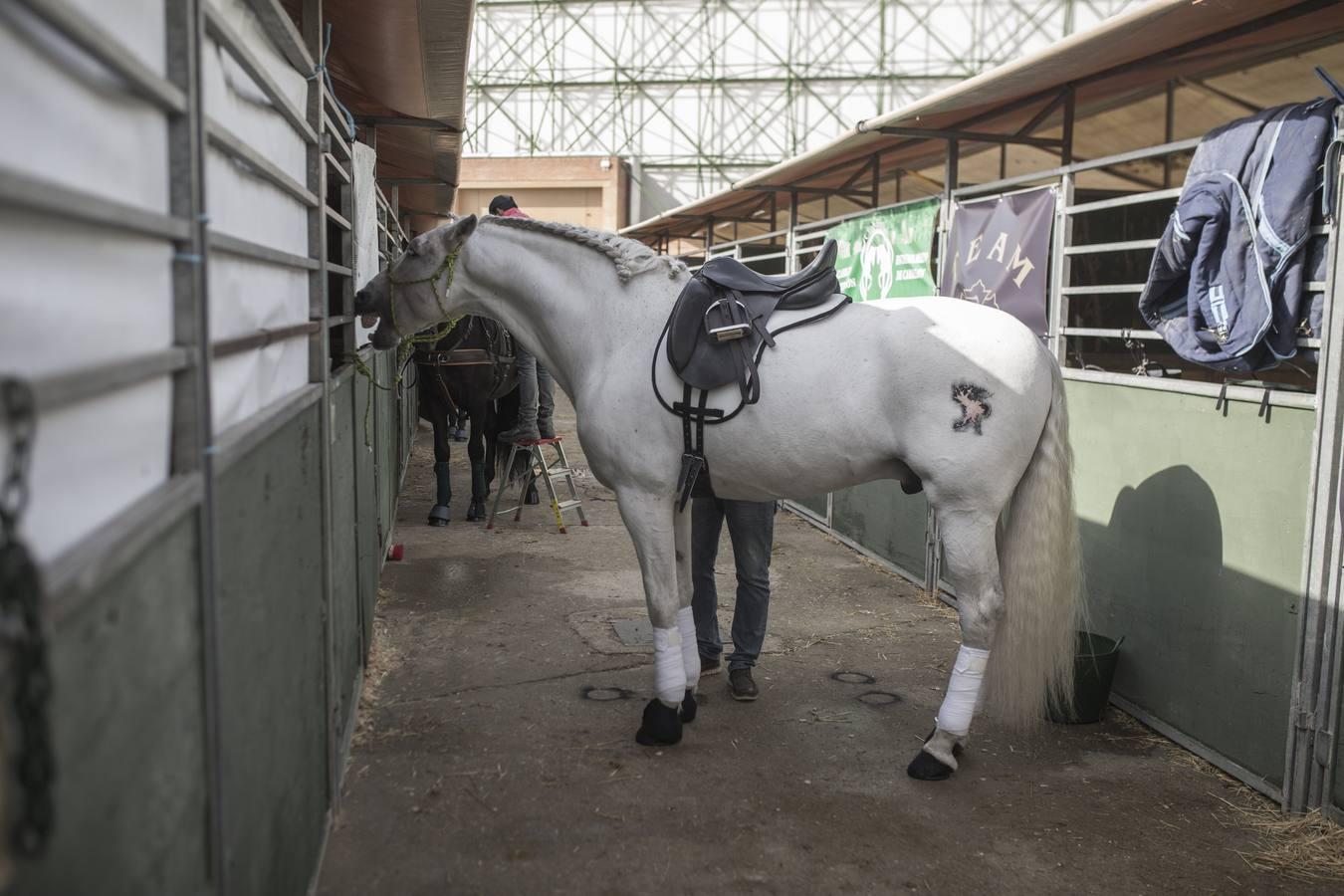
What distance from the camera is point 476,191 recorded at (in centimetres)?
2731

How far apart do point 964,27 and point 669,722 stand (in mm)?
25174

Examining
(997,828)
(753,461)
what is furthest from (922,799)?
(753,461)

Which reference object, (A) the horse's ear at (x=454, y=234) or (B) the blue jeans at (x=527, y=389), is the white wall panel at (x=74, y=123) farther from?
(B) the blue jeans at (x=527, y=389)

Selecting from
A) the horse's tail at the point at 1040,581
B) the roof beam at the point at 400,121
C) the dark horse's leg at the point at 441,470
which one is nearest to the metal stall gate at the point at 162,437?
the horse's tail at the point at 1040,581

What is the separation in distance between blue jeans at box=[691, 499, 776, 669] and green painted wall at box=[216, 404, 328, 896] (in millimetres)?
1987

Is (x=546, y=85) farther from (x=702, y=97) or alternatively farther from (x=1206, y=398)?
(x=1206, y=398)

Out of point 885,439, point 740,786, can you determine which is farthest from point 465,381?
point 740,786

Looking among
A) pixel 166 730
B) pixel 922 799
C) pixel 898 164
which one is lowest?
pixel 922 799

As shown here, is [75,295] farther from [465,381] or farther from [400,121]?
[465,381]

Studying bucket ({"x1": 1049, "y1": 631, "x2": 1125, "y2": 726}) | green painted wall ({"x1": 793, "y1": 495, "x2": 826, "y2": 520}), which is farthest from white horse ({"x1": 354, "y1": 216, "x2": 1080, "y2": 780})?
green painted wall ({"x1": 793, "y1": 495, "x2": 826, "y2": 520})

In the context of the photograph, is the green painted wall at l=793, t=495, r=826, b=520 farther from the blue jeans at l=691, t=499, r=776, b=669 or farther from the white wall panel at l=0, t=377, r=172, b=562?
the white wall panel at l=0, t=377, r=172, b=562

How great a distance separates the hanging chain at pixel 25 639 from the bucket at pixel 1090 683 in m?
3.91

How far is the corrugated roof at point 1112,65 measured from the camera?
3838mm

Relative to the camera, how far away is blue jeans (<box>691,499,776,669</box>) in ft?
14.9
